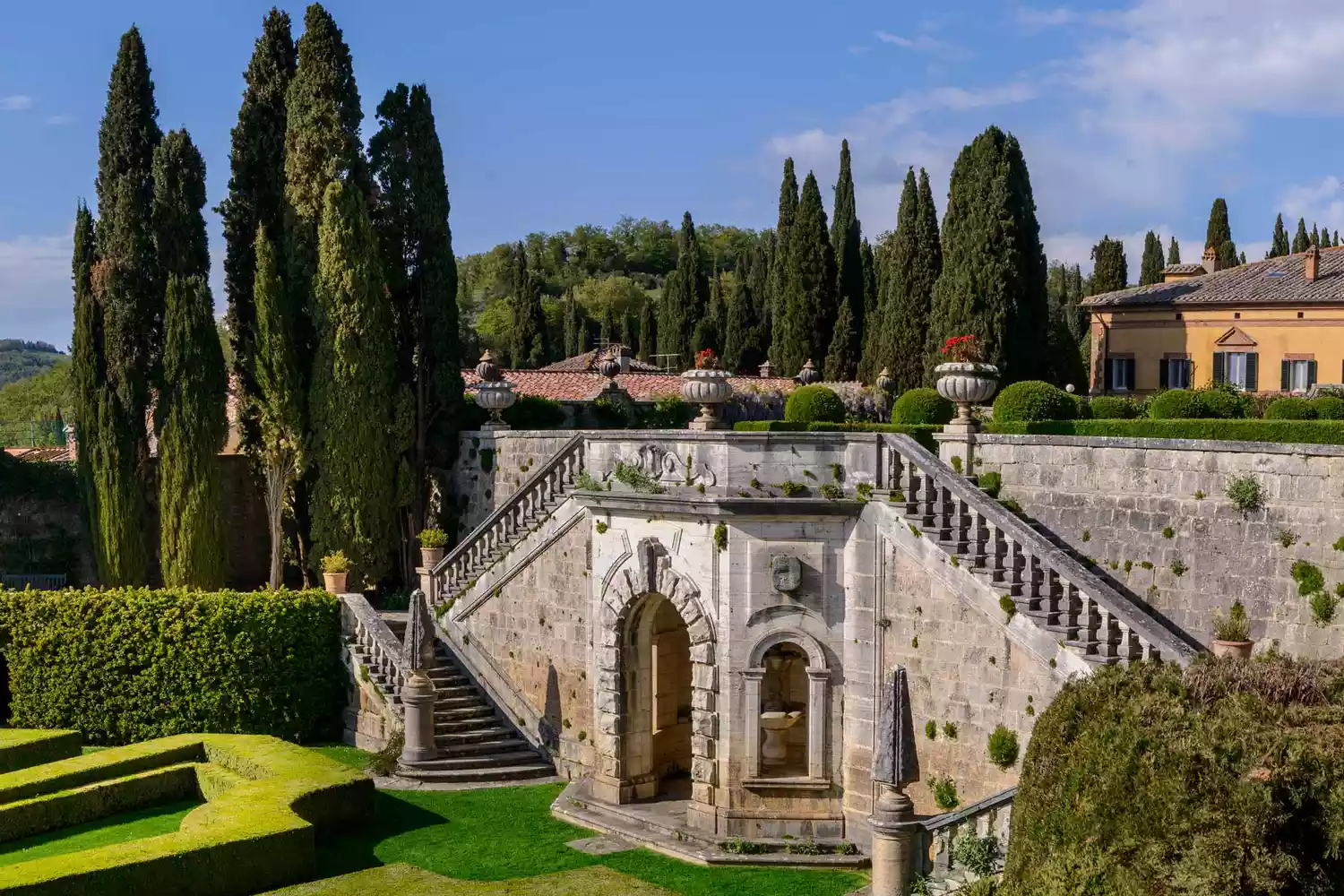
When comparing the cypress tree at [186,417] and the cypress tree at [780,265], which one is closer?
the cypress tree at [186,417]

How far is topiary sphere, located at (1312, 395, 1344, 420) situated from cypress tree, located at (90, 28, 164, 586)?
949 inches

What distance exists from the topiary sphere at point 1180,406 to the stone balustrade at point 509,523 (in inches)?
446

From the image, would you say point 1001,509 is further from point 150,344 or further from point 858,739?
point 150,344

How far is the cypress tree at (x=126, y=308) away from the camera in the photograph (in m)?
29.0

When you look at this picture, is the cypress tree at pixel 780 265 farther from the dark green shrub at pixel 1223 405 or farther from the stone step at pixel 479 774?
the stone step at pixel 479 774

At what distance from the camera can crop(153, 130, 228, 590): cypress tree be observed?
28.6 metres

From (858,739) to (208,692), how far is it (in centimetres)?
1342

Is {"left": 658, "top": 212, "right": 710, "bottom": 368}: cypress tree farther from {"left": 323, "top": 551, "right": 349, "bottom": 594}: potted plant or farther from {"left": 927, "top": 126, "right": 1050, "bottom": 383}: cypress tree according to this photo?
{"left": 323, "top": 551, "right": 349, "bottom": 594}: potted plant

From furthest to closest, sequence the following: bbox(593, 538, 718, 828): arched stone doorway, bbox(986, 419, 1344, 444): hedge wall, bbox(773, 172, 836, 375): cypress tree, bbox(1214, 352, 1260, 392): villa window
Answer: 1. bbox(773, 172, 836, 375): cypress tree
2. bbox(1214, 352, 1260, 392): villa window
3. bbox(593, 538, 718, 828): arched stone doorway
4. bbox(986, 419, 1344, 444): hedge wall

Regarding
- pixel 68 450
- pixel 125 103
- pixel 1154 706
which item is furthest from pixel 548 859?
pixel 68 450

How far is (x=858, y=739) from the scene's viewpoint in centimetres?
1895

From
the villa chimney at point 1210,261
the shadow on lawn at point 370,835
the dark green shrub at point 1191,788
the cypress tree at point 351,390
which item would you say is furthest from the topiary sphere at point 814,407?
the villa chimney at point 1210,261

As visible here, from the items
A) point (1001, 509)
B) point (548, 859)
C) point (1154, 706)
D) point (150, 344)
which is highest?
point (150, 344)

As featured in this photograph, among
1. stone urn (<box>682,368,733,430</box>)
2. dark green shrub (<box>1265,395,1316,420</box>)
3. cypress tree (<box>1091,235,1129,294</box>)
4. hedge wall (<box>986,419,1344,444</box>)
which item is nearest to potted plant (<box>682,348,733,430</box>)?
stone urn (<box>682,368,733,430</box>)
